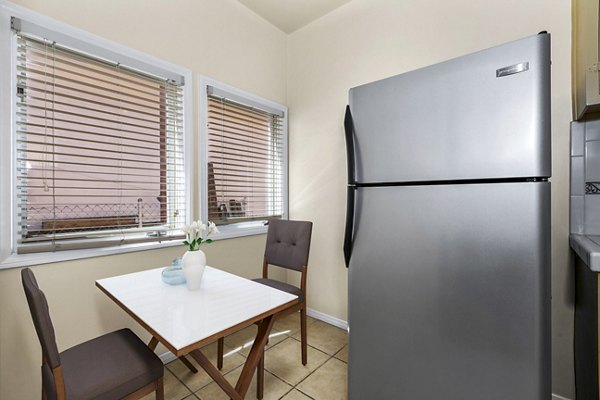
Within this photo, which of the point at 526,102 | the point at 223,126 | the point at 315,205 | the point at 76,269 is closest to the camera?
the point at 526,102

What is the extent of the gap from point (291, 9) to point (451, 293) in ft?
8.61

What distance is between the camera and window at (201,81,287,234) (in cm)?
230

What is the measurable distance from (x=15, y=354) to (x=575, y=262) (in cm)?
299

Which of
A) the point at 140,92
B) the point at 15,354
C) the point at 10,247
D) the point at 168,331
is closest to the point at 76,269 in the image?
the point at 10,247

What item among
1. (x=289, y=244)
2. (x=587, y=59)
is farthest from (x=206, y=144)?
(x=587, y=59)

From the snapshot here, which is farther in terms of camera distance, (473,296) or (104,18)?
(104,18)

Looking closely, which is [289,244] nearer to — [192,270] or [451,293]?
[192,270]

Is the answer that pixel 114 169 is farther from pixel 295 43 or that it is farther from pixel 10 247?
pixel 295 43

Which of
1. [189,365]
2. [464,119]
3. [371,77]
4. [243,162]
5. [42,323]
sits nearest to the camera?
[42,323]

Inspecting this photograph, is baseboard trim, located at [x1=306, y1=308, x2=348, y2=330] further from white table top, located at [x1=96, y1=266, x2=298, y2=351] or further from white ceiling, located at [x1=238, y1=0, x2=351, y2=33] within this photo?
white ceiling, located at [x1=238, y1=0, x2=351, y2=33]

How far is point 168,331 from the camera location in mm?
958

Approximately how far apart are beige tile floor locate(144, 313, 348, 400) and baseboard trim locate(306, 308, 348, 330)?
6 cm

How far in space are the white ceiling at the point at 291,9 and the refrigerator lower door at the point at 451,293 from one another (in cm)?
201

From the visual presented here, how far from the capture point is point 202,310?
44.8 inches
